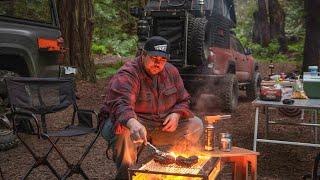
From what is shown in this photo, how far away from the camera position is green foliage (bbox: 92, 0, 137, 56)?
16531 millimetres

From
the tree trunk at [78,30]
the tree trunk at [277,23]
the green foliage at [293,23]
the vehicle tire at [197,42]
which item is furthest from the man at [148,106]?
the green foliage at [293,23]

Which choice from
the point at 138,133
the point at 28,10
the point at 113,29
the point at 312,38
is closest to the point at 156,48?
the point at 138,133

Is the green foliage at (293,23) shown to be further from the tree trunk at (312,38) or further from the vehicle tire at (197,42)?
the vehicle tire at (197,42)

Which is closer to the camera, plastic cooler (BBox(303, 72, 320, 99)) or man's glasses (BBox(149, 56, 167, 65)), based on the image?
man's glasses (BBox(149, 56, 167, 65))

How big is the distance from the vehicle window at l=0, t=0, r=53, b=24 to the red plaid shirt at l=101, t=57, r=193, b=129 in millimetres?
3107

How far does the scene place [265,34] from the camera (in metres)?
21.7

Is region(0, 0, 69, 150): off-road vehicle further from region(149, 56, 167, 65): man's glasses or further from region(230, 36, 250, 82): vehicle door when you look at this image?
region(230, 36, 250, 82): vehicle door

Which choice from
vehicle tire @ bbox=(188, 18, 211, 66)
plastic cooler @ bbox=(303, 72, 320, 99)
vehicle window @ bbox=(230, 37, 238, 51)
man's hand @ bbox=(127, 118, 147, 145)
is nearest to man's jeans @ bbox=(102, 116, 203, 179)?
man's hand @ bbox=(127, 118, 147, 145)

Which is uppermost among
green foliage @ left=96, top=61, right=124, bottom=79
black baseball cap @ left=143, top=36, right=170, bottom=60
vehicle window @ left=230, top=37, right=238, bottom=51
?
black baseball cap @ left=143, top=36, right=170, bottom=60

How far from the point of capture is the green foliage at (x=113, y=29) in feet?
54.2

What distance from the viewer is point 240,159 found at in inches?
150

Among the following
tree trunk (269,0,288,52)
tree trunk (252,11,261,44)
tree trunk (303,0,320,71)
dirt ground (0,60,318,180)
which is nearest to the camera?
dirt ground (0,60,318,180)

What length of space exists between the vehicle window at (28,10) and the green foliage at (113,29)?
8.47 m

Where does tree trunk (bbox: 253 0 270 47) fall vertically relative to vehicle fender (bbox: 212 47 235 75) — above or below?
above
